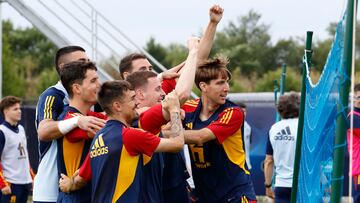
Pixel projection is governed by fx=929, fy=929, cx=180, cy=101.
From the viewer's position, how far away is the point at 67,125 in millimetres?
7160

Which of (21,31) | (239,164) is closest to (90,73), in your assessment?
(239,164)

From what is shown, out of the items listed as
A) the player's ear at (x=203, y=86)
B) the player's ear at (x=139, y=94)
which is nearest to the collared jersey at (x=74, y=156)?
the player's ear at (x=139, y=94)

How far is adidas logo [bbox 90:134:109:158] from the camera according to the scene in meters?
6.57

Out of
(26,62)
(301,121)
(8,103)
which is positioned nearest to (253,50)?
(26,62)

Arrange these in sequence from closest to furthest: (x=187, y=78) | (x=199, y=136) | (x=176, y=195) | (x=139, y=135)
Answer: (x=139, y=135), (x=187, y=78), (x=199, y=136), (x=176, y=195)

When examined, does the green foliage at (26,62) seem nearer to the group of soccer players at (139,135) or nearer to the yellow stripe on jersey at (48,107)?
the group of soccer players at (139,135)

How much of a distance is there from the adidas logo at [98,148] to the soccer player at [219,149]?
161 centimetres

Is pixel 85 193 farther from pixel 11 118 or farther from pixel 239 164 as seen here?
pixel 11 118

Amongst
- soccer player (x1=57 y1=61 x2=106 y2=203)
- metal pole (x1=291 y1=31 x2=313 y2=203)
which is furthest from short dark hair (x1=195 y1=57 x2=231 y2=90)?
soccer player (x1=57 y1=61 x2=106 y2=203)

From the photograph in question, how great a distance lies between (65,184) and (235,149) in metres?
1.77

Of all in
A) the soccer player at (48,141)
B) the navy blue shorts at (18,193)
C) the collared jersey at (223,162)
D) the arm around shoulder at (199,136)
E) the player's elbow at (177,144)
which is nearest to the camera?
the player's elbow at (177,144)

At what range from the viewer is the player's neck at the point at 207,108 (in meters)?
8.37

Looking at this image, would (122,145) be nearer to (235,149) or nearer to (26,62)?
(235,149)

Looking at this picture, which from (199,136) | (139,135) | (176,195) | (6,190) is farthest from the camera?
(6,190)
